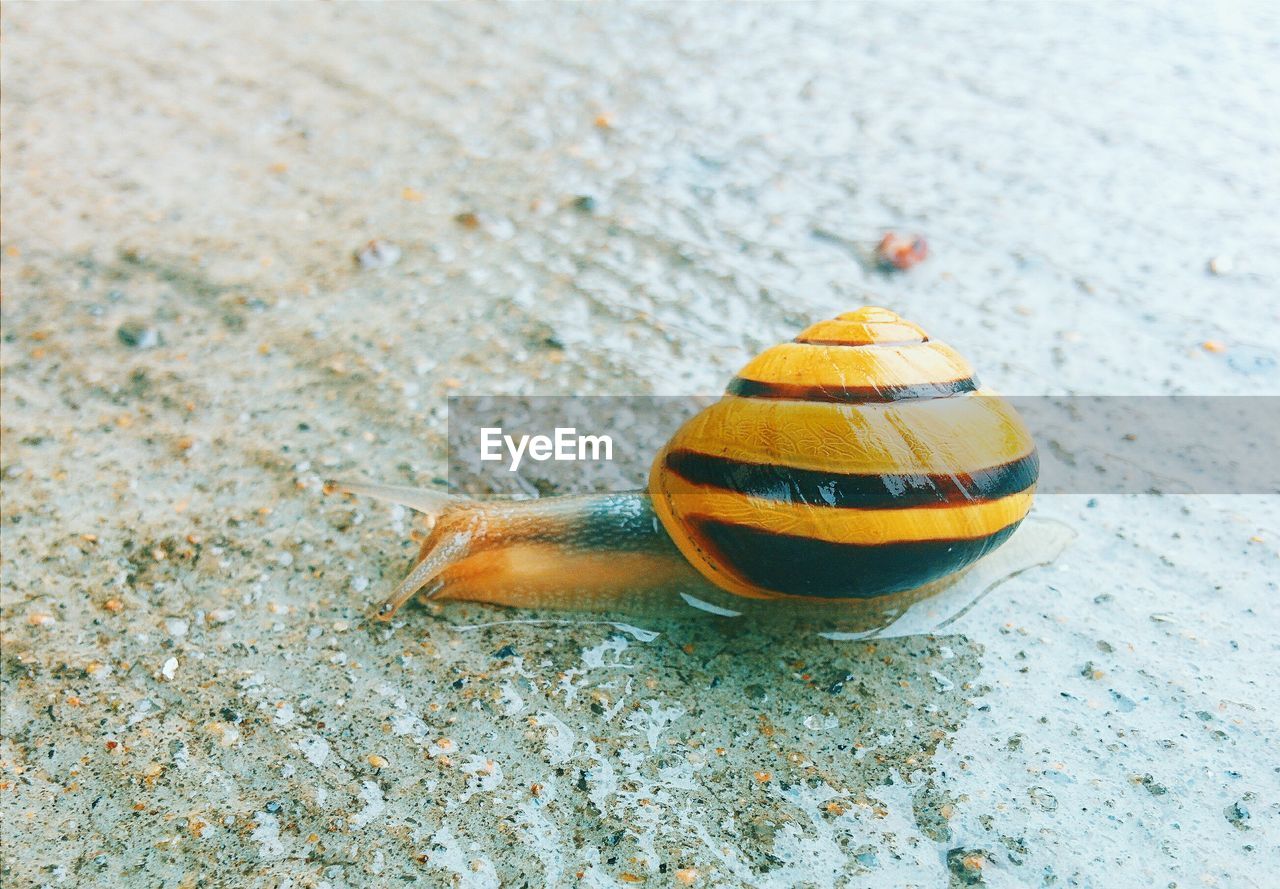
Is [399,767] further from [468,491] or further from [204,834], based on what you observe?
[468,491]

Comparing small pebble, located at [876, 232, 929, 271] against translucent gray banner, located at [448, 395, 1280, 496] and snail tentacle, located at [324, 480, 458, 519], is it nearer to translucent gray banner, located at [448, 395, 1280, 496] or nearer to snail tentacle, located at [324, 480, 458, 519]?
translucent gray banner, located at [448, 395, 1280, 496]

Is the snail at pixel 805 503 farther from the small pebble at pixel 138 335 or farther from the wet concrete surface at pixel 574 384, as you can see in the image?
the small pebble at pixel 138 335

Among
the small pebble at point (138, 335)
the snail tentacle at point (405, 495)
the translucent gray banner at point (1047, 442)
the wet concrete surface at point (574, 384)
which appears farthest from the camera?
the small pebble at point (138, 335)

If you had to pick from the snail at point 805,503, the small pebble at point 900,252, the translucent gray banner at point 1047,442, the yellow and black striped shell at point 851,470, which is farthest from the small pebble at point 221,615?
the small pebble at point 900,252

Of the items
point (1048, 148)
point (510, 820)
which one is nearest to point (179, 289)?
point (510, 820)

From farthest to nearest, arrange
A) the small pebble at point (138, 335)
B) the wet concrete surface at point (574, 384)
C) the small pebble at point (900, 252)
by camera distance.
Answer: the small pebble at point (900, 252) → the small pebble at point (138, 335) → the wet concrete surface at point (574, 384)

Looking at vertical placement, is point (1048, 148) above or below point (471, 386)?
above

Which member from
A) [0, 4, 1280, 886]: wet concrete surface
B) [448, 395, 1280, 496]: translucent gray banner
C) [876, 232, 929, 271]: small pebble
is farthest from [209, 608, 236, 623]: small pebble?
[876, 232, 929, 271]: small pebble
